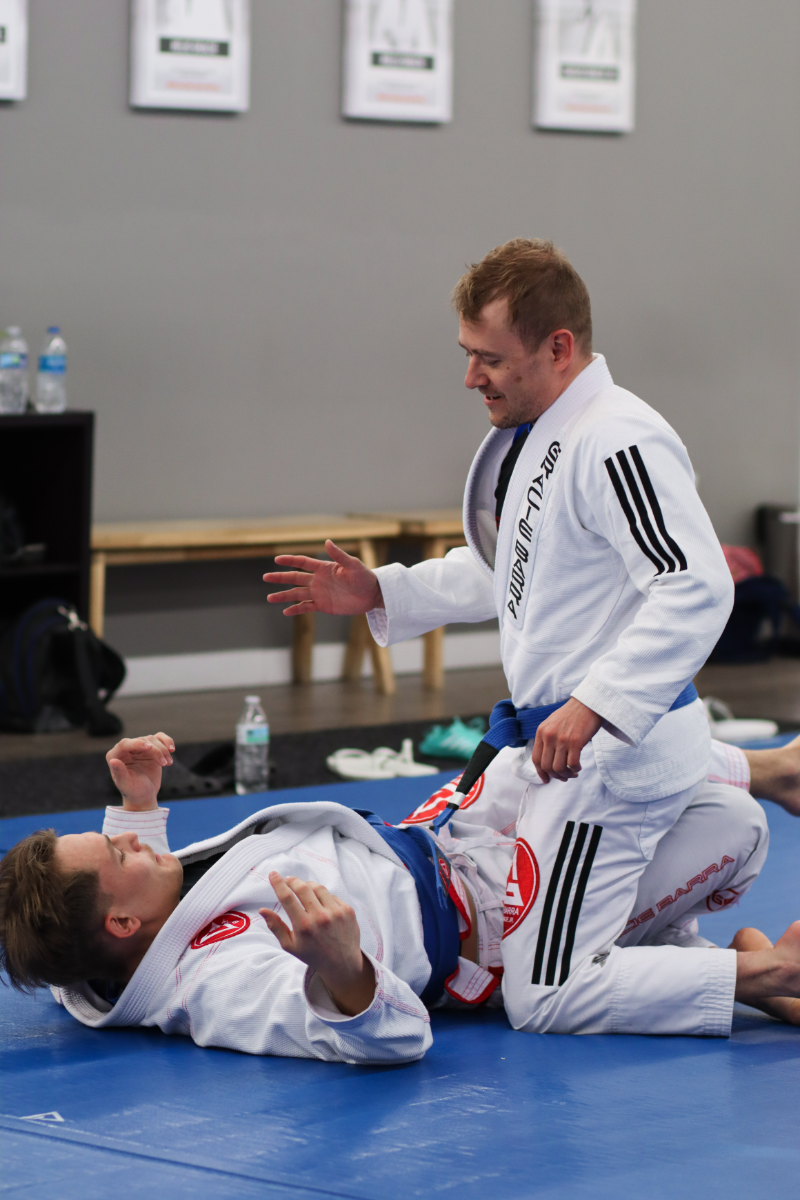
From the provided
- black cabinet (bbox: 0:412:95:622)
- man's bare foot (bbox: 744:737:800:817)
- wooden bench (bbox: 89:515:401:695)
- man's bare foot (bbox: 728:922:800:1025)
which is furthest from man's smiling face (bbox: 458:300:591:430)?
black cabinet (bbox: 0:412:95:622)

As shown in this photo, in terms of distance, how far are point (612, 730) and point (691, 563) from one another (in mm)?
247

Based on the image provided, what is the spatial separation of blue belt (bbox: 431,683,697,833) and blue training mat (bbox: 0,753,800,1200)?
359 millimetres

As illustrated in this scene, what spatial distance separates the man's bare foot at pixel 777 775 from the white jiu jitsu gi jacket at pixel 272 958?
0.69 metres

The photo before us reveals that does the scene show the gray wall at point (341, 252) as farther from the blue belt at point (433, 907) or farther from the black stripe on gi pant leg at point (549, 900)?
the black stripe on gi pant leg at point (549, 900)

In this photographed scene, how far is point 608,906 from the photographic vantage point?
2105mm

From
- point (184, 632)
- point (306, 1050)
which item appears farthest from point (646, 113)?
point (306, 1050)

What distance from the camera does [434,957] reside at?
83.4 inches

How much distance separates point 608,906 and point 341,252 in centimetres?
412

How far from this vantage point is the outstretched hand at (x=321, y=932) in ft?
5.58

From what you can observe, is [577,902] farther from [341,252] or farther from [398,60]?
[398,60]

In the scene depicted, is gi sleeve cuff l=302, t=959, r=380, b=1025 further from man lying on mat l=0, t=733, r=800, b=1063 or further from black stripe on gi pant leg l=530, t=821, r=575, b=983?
black stripe on gi pant leg l=530, t=821, r=575, b=983

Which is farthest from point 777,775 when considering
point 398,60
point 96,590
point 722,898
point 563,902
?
point 398,60

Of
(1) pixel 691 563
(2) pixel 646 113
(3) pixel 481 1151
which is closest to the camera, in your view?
(3) pixel 481 1151

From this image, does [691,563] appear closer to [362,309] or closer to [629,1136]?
[629,1136]
